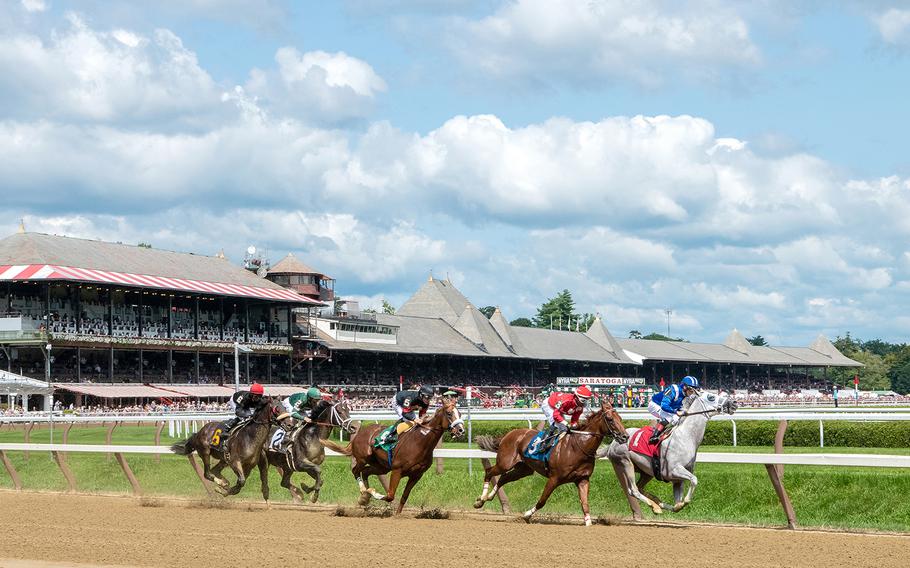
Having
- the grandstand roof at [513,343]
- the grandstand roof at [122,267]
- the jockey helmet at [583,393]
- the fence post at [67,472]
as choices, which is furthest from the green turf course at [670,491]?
the grandstand roof at [513,343]

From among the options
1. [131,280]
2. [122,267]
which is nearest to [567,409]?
[131,280]

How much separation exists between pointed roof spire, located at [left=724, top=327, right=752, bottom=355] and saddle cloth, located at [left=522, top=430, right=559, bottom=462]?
278ft

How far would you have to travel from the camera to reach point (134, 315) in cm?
5428

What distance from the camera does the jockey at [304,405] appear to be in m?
15.7

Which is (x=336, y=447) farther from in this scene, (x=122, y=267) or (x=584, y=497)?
(x=122, y=267)

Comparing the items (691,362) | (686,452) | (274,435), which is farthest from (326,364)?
(686,452)

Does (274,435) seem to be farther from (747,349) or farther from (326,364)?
(747,349)

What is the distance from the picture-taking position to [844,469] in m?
16.2

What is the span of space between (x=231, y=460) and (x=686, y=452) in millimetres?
6243

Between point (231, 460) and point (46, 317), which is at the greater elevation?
point (46, 317)

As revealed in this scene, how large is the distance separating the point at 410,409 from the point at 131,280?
39.2m

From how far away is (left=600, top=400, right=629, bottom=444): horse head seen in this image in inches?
493

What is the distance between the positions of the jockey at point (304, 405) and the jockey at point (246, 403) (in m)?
0.34

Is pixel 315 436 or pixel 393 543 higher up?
pixel 315 436
